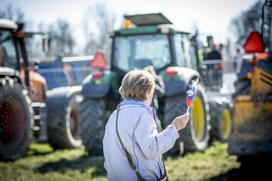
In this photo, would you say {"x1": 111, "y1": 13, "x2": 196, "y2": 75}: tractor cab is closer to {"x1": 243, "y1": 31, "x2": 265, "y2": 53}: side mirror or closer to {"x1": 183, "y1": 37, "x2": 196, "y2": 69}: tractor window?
{"x1": 183, "y1": 37, "x2": 196, "y2": 69}: tractor window

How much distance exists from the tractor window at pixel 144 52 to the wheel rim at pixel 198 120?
1.18 metres

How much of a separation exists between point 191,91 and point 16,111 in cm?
535

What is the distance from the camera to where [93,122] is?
789 cm

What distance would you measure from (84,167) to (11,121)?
1676 millimetres

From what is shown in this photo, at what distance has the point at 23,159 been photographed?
25.8ft

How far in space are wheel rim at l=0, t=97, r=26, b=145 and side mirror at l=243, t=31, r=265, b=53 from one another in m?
3.93

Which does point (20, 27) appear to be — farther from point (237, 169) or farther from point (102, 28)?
point (102, 28)

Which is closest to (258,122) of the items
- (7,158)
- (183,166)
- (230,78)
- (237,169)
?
(237,169)

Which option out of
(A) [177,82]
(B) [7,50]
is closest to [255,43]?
(A) [177,82]

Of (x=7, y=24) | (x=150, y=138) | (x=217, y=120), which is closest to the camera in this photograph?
(x=150, y=138)

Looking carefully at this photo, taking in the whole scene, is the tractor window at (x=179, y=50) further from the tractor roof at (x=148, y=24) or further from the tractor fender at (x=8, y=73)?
the tractor fender at (x=8, y=73)

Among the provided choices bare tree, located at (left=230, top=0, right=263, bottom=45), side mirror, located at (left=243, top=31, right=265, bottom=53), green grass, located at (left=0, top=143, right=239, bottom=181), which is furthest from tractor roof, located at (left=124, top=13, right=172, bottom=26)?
bare tree, located at (left=230, top=0, right=263, bottom=45)

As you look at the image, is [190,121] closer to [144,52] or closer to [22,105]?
[144,52]

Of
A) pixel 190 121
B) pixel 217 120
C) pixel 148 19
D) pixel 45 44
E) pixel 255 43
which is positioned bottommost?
pixel 217 120
